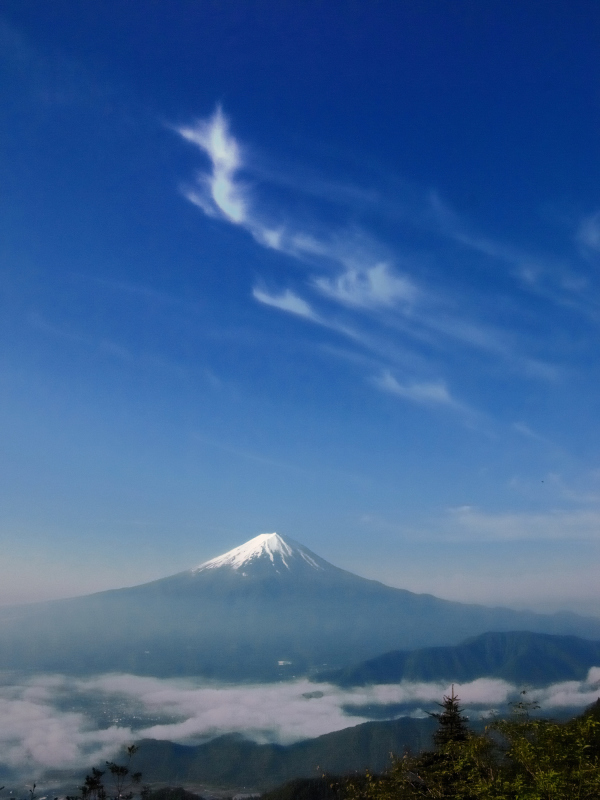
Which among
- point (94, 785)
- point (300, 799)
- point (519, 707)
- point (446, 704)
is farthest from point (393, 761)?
point (300, 799)

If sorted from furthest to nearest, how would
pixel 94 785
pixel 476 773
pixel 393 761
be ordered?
pixel 94 785 < pixel 393 761 < pixel 476 773

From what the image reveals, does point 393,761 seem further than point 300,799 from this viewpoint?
No

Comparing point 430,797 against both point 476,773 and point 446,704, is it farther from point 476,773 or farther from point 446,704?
point 446,704

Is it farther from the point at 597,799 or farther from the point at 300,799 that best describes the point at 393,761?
the point at 300,799

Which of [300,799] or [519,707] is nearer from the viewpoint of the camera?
[519,707]

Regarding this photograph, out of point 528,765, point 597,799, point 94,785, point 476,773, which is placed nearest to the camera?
point 597,799

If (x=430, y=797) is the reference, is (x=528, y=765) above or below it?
above

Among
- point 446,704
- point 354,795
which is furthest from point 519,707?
point 446,704

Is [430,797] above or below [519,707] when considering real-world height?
below

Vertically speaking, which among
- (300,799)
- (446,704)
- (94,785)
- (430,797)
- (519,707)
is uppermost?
(519,707)
